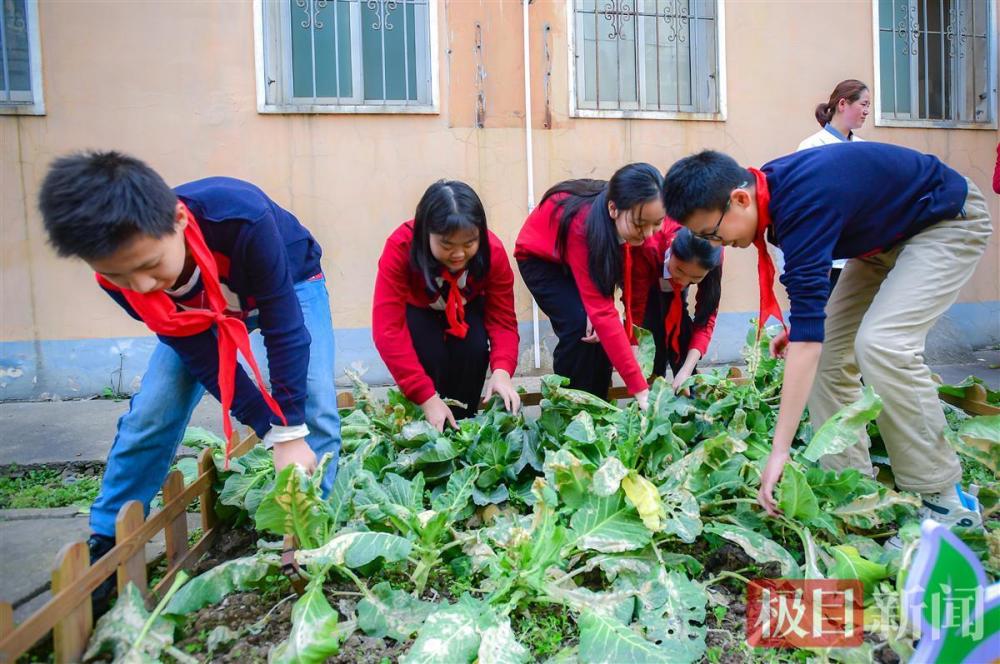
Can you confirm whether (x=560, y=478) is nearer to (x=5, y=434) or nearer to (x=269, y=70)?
(x=5, y=434)

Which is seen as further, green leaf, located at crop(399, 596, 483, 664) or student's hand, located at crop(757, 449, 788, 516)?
student's hand, located at crop(757, 449, 788, 516)

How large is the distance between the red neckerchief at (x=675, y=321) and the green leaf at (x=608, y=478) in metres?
1.53

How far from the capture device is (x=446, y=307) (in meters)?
3.17

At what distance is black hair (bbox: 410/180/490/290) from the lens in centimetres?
271

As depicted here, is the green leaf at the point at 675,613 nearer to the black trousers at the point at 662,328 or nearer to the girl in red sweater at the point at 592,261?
the girl in red sweater at the point at 592,261

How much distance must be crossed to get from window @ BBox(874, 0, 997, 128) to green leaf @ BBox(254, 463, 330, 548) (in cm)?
557

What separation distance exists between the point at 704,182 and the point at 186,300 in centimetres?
141

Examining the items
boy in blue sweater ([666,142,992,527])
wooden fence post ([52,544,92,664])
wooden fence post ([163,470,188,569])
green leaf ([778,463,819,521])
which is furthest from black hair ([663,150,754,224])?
wooden fence post ([52,544,92,664])

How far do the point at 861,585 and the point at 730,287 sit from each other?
4.04 meters

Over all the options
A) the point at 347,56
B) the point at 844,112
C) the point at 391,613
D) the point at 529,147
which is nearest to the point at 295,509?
the point at 391,613

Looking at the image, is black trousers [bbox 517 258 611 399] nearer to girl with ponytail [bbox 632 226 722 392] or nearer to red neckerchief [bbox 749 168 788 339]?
girl with ponytail [bbox 632 226 722 392]

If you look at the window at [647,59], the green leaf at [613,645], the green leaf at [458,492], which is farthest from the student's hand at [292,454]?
the window at [647,59]

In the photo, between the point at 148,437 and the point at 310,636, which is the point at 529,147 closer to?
the point at 148,437

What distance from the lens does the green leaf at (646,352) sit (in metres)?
3.19
